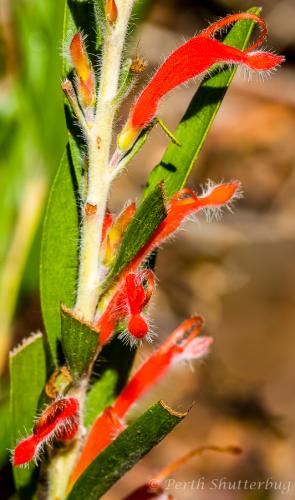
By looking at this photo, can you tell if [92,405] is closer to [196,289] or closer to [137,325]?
[137,325]

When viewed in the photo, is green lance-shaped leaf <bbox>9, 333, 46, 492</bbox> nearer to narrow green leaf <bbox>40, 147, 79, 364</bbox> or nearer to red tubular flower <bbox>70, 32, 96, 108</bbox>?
narrow green leaf <bbox>40, 147, 79, 364</bbox>

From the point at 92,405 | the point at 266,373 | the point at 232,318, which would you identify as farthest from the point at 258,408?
the point at 92,405

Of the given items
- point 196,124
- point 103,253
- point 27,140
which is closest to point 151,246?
point 103,253

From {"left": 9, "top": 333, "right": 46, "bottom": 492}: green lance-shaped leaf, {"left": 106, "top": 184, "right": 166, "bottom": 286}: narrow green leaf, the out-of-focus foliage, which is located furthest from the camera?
the out-of-focus foliage

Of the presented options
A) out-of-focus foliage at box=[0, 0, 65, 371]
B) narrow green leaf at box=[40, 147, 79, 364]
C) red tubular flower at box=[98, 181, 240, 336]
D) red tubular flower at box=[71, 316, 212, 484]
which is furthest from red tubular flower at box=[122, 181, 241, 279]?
out-of-focus foliage at box=[0, 0, 65, 371]

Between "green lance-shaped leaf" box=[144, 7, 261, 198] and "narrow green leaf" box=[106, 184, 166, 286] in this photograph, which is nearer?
"narrow green leaf" box=[106, 184, 166, 286]

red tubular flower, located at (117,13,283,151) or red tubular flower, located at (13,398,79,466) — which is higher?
red tubular flower, located at (117,13,283,151)
